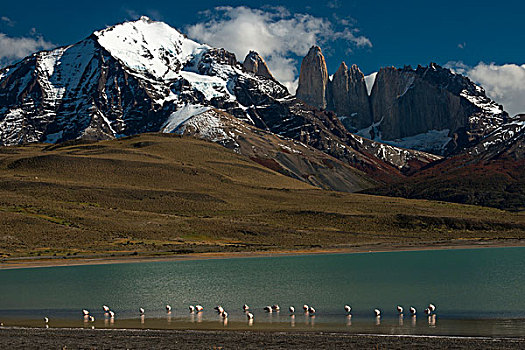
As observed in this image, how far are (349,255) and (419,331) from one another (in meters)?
76.0

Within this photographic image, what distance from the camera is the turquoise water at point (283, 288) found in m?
48.0

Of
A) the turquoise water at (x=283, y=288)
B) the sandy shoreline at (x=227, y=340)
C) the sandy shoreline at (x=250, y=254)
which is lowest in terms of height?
the sandy shoreline at (x=227, y=340)

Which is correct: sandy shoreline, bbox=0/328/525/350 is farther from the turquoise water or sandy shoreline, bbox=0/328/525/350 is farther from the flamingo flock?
the turquoise water

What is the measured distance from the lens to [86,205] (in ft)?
563

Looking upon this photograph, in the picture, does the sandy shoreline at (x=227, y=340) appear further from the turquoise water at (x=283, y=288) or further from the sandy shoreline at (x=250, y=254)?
the sandy shoreline at (x=250, y=254)

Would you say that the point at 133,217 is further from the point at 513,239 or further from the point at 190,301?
the point at 190,301

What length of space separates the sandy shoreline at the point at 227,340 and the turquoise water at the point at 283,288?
641 cm

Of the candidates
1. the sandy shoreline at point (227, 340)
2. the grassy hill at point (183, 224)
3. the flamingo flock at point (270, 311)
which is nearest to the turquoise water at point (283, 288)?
the flamingo flock at point (270, 311)

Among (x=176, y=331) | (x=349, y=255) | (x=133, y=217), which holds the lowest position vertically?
(x=176, y=331)

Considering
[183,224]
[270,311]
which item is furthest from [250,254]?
[270,311]

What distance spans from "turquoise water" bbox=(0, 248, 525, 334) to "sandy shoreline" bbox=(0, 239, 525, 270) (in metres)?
5.96

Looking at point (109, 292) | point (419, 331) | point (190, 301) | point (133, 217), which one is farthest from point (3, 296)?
point (133, 217)

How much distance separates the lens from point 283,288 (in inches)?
2527

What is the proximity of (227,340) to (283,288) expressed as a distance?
28418mm
